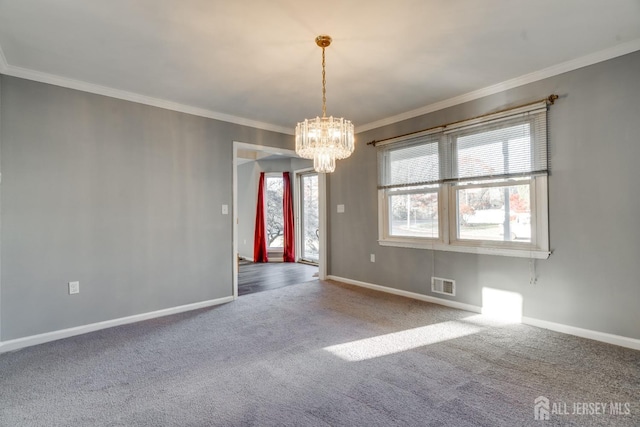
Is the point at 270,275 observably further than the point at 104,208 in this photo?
Yes

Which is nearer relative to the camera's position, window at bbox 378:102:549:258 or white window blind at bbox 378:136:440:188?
window at bbox 378:102:549:258

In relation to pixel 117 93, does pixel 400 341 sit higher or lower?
lower

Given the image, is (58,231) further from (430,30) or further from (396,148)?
(396,148)

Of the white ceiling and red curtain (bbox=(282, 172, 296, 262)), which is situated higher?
the white ceiling

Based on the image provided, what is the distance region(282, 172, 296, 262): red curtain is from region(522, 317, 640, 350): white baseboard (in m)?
4.99

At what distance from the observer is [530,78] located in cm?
307

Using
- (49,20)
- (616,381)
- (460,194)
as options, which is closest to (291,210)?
(460,194)

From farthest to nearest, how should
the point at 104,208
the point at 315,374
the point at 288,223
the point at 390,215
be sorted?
1. the point at 288,223
2. the point at 390,215
3. the point at 104,208
4. the point at 315,374

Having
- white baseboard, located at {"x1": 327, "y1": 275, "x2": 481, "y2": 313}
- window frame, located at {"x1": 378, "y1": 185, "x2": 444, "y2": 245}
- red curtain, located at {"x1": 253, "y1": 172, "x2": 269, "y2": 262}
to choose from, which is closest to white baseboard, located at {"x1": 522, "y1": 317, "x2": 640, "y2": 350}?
white baseboard, located at {"x1": 327, "y1": 275, "x2": 481, "y2": 313}

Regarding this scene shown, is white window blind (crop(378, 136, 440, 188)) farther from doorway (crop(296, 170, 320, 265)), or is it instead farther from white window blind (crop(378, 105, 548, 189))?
doorway (crop(296, 170, 320, 265))

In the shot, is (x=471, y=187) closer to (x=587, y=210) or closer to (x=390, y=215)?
(x=587, y=210)

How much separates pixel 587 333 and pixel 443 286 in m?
1.38

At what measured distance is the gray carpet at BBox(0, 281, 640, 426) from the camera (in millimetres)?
1801

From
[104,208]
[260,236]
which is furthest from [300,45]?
[260,236]
